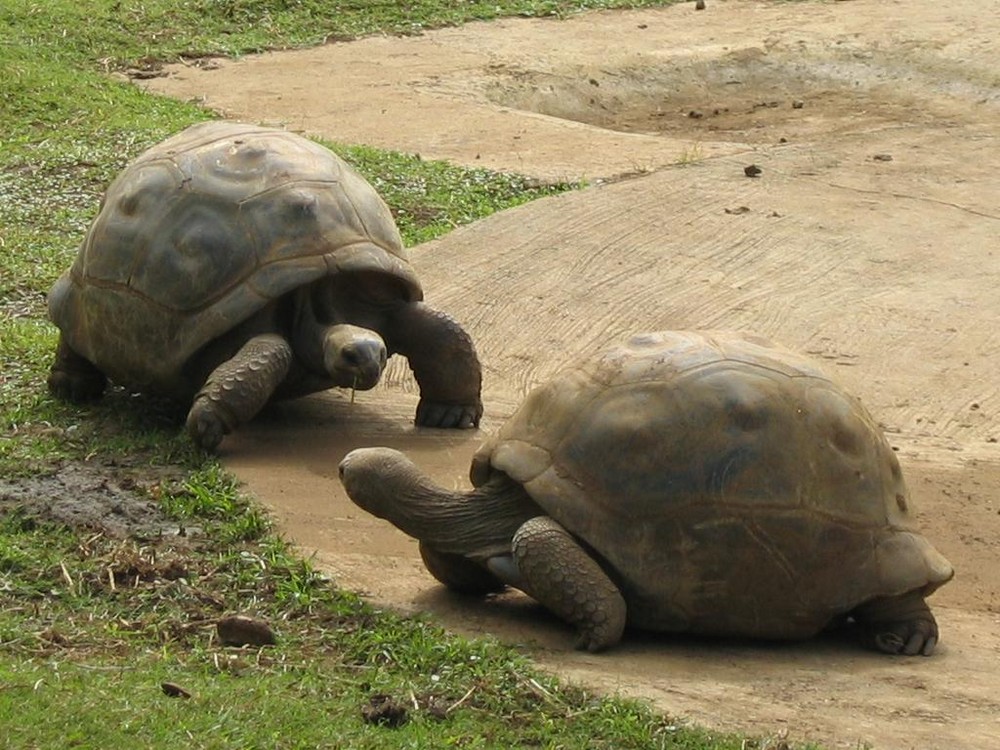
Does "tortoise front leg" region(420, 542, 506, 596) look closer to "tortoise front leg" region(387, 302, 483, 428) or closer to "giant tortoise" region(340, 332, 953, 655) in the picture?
"giant tortoise" region(340, 332, 953, 655)

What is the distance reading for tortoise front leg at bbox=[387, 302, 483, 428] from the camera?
24.7 ft

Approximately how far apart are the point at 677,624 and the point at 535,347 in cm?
329

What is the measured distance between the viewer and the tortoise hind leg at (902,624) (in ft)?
17.9

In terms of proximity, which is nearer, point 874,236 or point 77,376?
point 77,376

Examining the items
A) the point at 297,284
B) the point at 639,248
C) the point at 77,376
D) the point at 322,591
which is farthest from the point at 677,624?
the point at 639,248

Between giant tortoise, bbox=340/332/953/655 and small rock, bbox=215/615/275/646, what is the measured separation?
0.60m

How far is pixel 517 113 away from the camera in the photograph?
41.8 feet

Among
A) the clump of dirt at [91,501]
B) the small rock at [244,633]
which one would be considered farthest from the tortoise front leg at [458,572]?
the clump of dirt at [91,501]

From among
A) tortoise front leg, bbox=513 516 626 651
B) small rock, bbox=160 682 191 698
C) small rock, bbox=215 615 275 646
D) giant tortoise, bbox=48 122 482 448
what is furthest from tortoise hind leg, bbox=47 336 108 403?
small rock, bbox=160 682 191 698

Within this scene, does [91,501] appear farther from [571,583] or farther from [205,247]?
[571,583]

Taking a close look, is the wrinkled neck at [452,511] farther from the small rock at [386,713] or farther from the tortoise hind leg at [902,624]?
the tortoise hind leg at [902,624]

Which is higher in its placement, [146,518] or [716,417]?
[716,417]

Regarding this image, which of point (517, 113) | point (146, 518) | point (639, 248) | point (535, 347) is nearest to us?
point (146, 518)

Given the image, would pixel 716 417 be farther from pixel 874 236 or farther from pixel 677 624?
pixel 874 236
